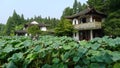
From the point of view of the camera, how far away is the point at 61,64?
1852mm

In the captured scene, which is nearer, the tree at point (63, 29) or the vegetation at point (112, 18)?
the vegetation at point (112, 18)

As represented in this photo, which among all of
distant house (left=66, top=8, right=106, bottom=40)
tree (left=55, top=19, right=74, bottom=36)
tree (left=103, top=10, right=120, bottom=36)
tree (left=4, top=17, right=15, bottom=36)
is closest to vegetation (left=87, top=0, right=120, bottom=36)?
tree (left=103, top=10, right=120, bottom=36)

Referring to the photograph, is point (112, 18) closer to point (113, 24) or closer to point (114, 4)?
point (113, 24)

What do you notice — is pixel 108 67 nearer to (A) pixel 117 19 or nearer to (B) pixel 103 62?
(B) pixel 103 62

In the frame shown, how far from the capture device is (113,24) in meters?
Answer: 23.5

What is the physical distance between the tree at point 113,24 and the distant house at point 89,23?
254 centimetres

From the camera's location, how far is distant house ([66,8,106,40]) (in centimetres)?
2745

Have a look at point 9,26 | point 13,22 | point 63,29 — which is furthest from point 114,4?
point 13,22

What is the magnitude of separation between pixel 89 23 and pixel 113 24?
4733 mm

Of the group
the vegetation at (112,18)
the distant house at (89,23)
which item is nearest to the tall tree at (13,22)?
the distant house at (89,23)

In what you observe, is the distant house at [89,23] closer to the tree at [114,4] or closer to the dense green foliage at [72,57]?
the tree at [114,4]

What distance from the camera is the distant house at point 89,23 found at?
27.5 metres

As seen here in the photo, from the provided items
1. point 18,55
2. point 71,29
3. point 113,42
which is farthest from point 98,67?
point 71,29

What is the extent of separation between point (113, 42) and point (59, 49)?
1.71ft
